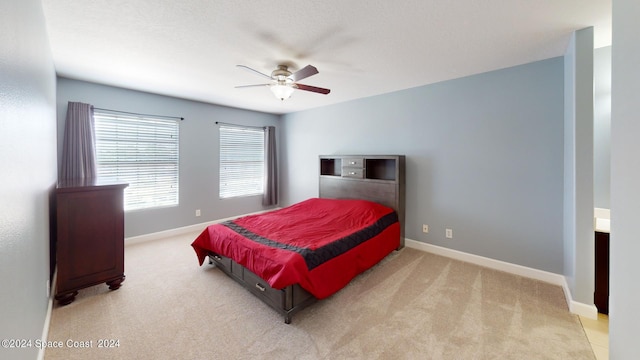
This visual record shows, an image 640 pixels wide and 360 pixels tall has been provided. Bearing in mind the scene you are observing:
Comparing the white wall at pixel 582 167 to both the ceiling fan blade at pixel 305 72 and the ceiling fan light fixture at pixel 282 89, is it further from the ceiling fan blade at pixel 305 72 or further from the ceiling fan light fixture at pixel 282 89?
the ceiling fan light fixture at pixel 282 89

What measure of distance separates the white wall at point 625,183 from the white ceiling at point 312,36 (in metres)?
1.06

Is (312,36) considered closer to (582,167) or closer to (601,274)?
(582,167)

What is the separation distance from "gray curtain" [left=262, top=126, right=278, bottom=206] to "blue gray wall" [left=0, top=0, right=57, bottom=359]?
3.77m

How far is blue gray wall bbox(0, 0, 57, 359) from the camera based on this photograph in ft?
3.17

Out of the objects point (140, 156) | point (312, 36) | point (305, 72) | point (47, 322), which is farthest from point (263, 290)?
point (140, 156)

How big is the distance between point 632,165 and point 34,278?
3027 mm

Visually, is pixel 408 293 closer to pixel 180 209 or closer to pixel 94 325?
pixel 94 325

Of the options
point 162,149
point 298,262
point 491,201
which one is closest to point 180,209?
point 162,149

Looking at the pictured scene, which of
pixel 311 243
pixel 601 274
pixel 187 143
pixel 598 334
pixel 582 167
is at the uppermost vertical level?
pixel 187 143

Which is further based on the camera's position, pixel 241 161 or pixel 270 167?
pixel 270 167

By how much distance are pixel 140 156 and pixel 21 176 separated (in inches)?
117

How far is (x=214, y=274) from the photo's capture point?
9.21 ft

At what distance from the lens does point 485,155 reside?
3.00 m

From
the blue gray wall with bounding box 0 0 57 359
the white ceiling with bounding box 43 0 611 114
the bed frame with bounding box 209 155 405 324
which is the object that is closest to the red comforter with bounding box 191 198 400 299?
the bed frame with bounding box 209 155 405 324
